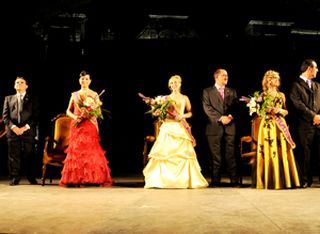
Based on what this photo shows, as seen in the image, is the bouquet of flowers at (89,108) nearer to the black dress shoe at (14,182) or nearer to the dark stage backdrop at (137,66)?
the black dress shoe at (14,182)

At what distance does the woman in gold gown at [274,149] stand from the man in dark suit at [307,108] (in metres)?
0.28

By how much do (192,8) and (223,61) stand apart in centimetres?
153

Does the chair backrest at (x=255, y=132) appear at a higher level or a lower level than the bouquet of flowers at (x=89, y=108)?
lower

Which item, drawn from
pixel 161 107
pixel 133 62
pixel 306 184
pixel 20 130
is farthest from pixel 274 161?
pixel 133 62

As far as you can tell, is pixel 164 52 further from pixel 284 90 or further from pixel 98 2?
pixel 284 90

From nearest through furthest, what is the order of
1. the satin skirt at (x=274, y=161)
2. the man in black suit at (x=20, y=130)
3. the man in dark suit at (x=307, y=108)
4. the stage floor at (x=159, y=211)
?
the stage floor at (x=159, y=211) → the satin skirt at (x=274, y=161) → the man in dark suit at (x=307, y=108) → the man in black suit at (x=20, y=130)

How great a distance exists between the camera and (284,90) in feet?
27.0

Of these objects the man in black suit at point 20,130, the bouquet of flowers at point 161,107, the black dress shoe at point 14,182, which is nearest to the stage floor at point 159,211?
the black dress shoe at point 14,182

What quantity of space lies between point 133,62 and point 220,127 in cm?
297

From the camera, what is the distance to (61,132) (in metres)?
6.73

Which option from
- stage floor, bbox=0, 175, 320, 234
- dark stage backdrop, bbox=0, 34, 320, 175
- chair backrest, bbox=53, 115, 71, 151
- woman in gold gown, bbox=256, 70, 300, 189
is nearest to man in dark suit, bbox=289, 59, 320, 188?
woman in gold gown, bbox=256, 70, 300, 189

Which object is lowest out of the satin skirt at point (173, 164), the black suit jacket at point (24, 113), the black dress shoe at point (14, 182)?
the black dress shoe at point (14, 182)

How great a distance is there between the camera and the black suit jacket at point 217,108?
616 centimetres

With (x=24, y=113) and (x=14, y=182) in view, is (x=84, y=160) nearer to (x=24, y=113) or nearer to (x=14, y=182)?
(x=14, y=182)
